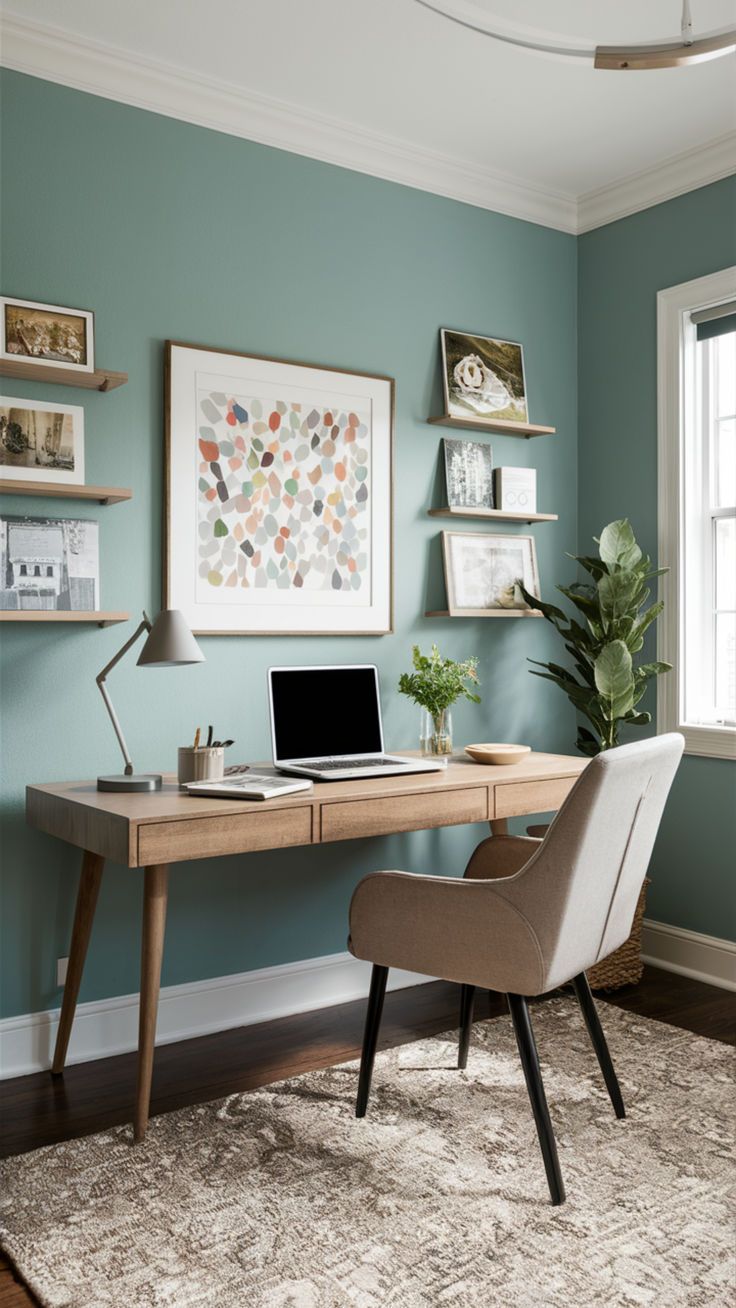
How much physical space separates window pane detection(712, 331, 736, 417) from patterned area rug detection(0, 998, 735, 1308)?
2.09 metres

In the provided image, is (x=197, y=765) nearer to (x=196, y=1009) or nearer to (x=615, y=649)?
(x=196, y=1009)

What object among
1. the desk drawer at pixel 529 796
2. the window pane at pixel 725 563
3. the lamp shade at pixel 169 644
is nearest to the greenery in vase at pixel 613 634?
the window pane at pixel 725 563

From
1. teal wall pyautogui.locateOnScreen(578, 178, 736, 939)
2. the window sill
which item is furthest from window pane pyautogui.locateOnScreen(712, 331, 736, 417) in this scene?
the window sill

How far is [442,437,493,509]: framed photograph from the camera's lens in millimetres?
3520

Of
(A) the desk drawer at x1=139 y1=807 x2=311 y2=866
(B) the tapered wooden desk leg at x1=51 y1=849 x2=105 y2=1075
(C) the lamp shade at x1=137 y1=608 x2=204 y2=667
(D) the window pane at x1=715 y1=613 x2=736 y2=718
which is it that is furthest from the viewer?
(D) the window pane at x1=715 y1=613 x2=736 y2=718

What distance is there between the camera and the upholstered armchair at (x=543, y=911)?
79.5 inches

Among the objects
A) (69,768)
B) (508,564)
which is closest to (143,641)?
(69,768)

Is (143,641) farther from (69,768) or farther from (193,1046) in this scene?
(193,1046)

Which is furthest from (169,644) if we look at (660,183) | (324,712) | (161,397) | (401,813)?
(660,183)

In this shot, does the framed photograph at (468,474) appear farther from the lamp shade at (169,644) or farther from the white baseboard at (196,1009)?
the white baseboard at (196,1009)

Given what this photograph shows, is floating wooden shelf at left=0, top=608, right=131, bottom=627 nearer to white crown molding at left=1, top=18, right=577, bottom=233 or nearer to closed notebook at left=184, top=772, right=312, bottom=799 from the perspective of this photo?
closed notebook at left=184, top=772, right=312, bottom=799

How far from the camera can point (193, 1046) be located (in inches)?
113

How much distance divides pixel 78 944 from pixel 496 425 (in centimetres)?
213

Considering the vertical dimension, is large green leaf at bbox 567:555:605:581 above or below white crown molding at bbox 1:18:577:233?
below
